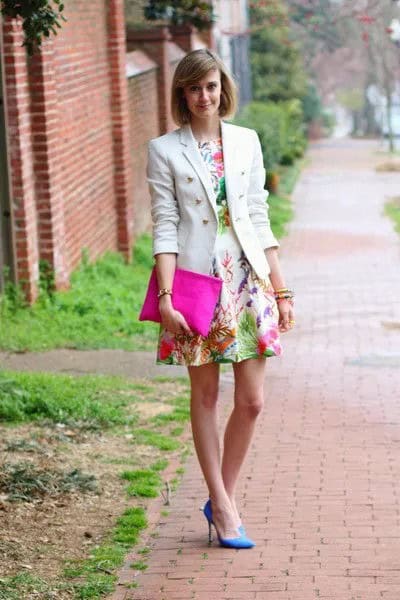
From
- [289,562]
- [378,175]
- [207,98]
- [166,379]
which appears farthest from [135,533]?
[378,175]

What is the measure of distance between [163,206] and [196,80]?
1.63ft

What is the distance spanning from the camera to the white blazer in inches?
186

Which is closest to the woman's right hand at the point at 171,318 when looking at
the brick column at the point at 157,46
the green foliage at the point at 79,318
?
the green foliage at the point at 79,318

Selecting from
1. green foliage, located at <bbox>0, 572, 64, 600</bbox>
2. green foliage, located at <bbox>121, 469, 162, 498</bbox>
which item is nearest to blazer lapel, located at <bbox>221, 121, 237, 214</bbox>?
green foliage, located at <bbox>0, 572, 64, 600</bbox>

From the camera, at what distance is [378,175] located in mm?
28719

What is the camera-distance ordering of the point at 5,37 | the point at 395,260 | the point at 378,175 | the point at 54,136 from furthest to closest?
the point at 378,175
the point at 395,260
the point at 54,136
the point at 5,37

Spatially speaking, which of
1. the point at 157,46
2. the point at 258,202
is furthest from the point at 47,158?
the point at 157,46

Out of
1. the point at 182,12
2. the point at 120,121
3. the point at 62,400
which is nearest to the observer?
the point at 62,400

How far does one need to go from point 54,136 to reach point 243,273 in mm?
5630

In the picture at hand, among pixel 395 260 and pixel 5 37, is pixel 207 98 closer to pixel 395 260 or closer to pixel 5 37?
pixel 5 37

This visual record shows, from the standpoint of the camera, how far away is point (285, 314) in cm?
491

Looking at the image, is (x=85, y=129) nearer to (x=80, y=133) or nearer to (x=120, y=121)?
(x=80, y=133)

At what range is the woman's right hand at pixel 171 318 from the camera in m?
4.63

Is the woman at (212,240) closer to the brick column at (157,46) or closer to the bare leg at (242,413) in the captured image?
the bare leg at (242,413)
